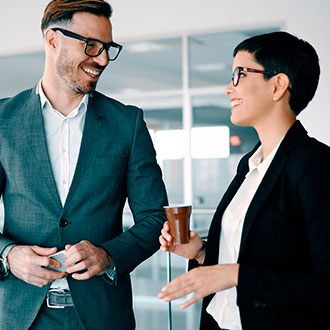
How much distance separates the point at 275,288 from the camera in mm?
1368

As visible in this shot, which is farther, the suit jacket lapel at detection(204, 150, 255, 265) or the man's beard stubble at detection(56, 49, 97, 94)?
the man's beard stubble at detection(56, 49, 97, 94)

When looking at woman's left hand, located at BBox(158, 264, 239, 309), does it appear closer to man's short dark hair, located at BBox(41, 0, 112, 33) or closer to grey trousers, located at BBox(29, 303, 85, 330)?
grey trousers, located at BBox(29, 303, 85, 330)

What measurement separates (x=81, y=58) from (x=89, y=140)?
1.00 feet

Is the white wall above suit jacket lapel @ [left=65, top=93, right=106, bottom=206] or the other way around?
above

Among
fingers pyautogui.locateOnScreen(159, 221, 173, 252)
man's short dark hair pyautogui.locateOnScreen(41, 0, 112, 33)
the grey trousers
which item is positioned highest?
man's short dark hair pyautogui.locateOnScreen(41, 0, 112, 33)

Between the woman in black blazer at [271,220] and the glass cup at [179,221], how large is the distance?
27 millimetres

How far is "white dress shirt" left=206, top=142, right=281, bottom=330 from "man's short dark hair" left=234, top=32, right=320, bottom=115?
0.57ft

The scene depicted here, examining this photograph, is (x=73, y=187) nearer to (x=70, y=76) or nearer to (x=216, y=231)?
(x=70, y=76)

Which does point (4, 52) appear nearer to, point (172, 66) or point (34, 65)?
point (34, 65)

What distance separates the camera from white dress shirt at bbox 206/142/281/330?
1.56 m

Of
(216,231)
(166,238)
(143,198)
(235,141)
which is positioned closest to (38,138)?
(143,198)

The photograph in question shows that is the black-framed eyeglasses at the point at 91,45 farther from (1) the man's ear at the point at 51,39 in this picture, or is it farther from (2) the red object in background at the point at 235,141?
(2) the red object in background at the point at 235,141

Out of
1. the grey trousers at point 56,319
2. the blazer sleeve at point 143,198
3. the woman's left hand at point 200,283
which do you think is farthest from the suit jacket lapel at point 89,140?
the woman's left hand at point 200,283

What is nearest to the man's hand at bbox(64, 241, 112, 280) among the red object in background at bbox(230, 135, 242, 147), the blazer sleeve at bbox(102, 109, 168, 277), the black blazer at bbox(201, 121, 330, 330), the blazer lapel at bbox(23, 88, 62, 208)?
the blazer sleeve at bbox(102, 109, 168, 277)
